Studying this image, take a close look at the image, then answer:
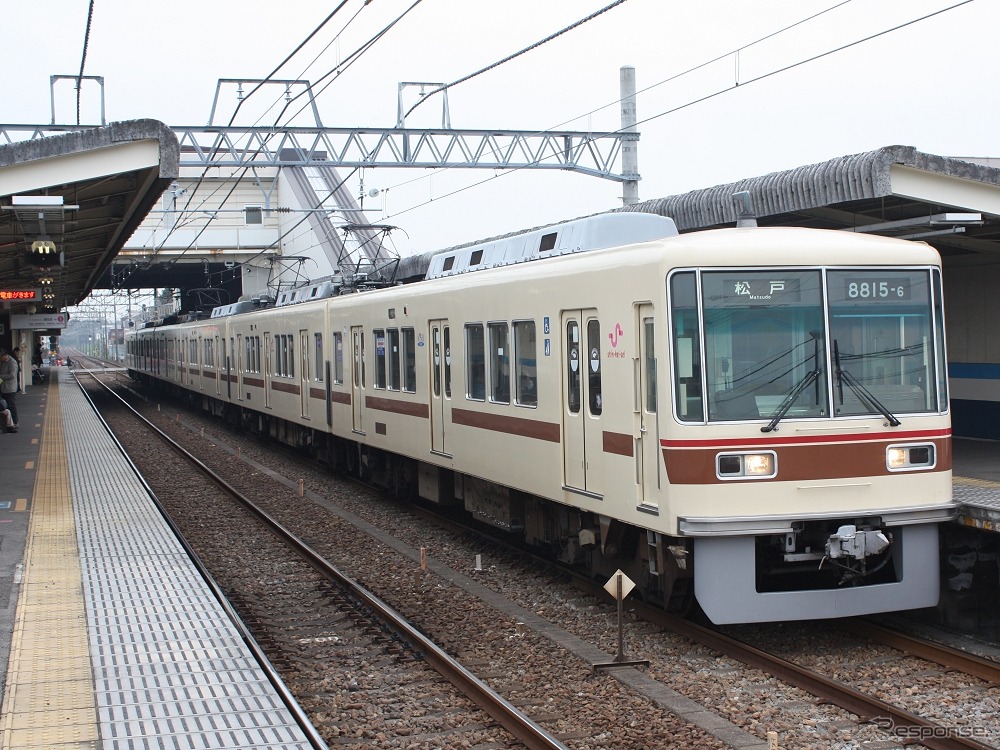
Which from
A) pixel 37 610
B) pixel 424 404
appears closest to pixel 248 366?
pixel 424 404

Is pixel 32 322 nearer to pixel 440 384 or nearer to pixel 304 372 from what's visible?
pixel 304 372

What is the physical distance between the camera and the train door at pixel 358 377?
14359 mm

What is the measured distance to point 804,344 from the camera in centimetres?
696

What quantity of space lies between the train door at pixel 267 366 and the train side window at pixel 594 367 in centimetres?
1303

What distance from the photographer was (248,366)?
2278 centimetres

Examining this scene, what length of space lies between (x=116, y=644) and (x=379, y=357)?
6.84 meters

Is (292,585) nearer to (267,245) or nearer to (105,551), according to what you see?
(105,551)

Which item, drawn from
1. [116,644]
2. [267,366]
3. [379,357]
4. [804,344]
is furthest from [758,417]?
[267,366]

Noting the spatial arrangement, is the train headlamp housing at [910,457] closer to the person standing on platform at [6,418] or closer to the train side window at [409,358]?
the train side window at [409,358]

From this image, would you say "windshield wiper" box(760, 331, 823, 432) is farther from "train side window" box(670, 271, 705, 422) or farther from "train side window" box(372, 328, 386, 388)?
"train side window" box(372, 328, 386, 388)

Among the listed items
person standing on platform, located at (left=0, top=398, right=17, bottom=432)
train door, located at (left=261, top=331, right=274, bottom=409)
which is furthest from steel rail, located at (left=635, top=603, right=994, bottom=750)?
person standing on platform, located at (left=0, top=398, right=17, bottom=432)

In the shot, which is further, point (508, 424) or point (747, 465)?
point (508, 424)

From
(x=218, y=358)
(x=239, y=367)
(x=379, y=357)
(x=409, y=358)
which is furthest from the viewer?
(x=218, y=358)

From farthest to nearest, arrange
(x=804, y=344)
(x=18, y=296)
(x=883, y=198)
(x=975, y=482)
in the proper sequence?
1. (x=18, y=296)
2. (x=883, y=198)
3. (x=975, y=482)
4. (x=804, y=344)
